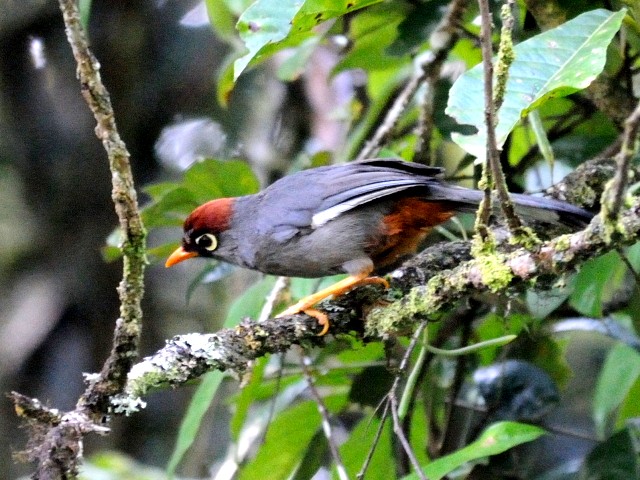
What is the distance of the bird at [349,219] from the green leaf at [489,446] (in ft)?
2.39

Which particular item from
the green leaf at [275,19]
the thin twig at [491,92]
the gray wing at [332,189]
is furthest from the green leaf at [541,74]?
the gray wing at [332,189]

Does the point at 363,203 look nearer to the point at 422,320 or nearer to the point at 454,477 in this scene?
the point at 422,320

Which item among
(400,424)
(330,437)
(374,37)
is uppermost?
(374,37)

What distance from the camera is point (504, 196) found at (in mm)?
1913

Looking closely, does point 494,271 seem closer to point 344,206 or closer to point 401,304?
point 401,304

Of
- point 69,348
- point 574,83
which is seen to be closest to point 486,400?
point 574,83

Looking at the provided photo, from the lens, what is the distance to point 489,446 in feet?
7.66

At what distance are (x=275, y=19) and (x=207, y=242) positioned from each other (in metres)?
1.48

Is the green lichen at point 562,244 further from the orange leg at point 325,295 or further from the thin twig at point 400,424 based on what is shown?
the orange leg at point 325,295

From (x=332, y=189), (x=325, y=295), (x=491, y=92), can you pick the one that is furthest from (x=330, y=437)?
(x=491, y=92)

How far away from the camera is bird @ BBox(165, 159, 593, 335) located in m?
3.12

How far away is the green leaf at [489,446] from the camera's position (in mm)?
2281

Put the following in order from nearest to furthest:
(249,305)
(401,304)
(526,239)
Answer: (526,239)
(401,304)
(249,305)

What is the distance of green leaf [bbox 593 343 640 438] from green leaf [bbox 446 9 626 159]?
60.6 inches
